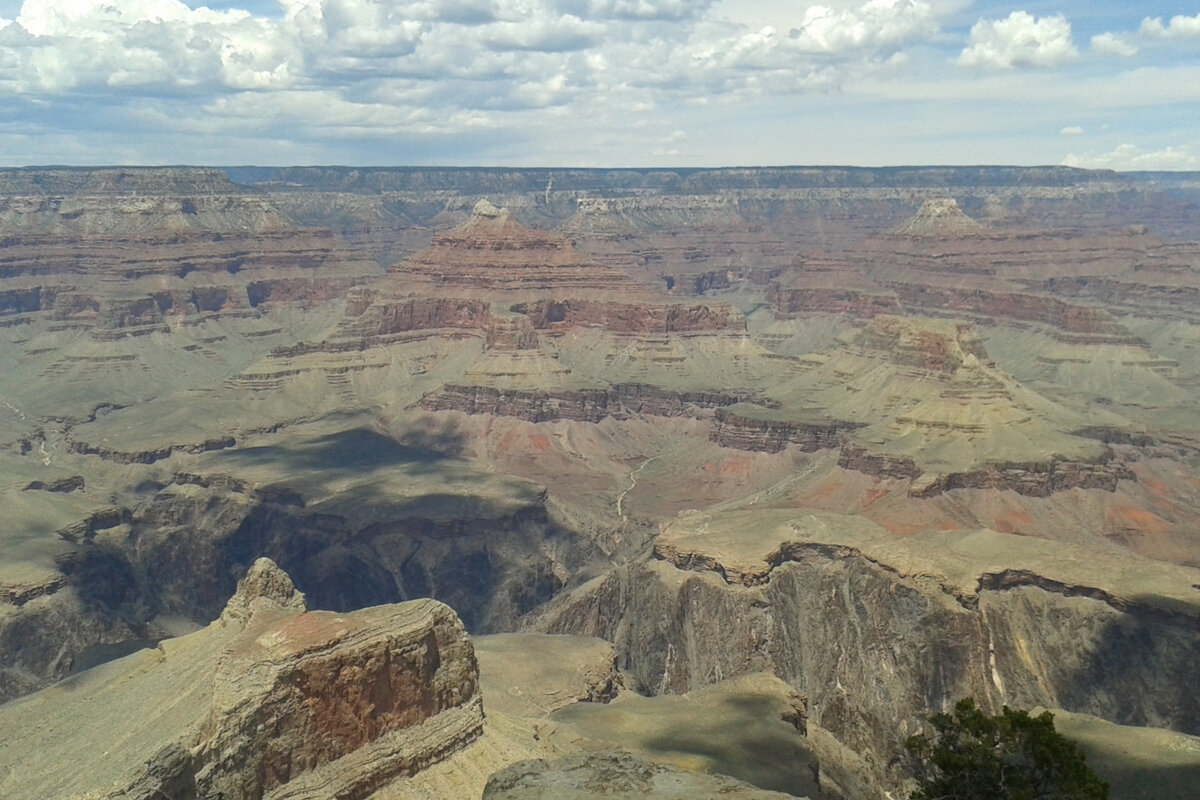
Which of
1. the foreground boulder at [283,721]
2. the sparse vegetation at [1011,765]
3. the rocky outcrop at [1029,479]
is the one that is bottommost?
the rocky outcrop at [1029,479]

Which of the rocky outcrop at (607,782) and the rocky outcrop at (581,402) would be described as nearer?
the rocky outcrop at (607,782)

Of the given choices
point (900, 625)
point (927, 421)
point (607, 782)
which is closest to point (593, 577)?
point (900, 625)

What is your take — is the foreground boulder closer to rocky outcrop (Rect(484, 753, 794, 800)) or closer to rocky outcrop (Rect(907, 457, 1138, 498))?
rocky outcrop (Rect(484, 753, 794, 800))

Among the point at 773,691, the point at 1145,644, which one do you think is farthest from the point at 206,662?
the point at 1145,644

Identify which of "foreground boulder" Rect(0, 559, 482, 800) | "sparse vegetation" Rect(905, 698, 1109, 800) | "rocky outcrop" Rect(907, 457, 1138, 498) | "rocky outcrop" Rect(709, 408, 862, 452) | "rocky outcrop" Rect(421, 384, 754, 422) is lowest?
"rocky outcrop" Rect(421, 384, 754, 422)

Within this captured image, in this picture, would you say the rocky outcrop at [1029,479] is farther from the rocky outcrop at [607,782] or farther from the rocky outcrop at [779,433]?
the rocky outcrop at [607,782]

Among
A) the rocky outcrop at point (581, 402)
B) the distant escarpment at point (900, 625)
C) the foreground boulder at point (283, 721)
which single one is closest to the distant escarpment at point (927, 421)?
the rocky outcrop at point (581, 402)

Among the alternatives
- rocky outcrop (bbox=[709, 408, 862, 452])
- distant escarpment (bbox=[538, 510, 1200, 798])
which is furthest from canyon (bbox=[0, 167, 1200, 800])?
rocky outcrop (bbox=[709, 408, 862, 452])

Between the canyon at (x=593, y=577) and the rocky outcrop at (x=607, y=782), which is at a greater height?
the rocky outcrop at (x=607, y=782)

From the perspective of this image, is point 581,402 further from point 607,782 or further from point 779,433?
point 607,782
